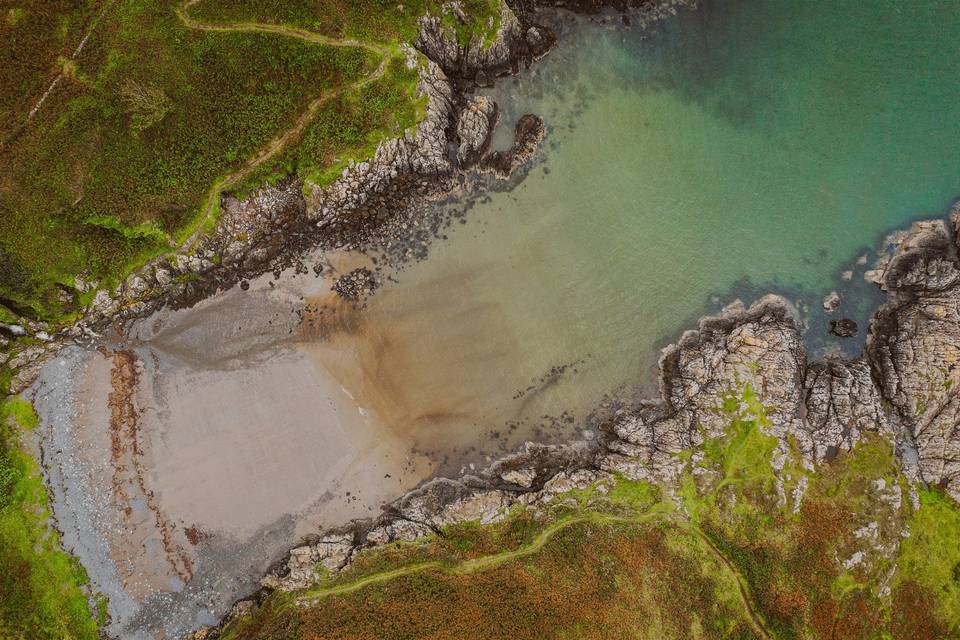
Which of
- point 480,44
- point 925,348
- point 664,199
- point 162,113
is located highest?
point 162,113

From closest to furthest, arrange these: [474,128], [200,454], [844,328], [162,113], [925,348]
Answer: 1. [162,113]
2. [925,348]
3. [200,454]
4. [474,128]
5. [844,328]

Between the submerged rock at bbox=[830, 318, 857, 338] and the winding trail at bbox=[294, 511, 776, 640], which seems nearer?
the winding trail at bbox=[294, 511, 776, 640]

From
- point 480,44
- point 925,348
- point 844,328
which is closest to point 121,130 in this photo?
point 480,44

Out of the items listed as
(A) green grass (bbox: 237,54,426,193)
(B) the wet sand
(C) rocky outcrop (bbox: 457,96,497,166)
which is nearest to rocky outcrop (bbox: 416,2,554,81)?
(C) rocky outcrop (bbox: 457,96,497,166)

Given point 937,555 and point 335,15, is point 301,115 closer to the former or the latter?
point 335,15

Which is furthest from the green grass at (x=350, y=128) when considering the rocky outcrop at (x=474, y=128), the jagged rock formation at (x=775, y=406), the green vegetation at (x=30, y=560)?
the jagged rock formation at (x=775, y=406)

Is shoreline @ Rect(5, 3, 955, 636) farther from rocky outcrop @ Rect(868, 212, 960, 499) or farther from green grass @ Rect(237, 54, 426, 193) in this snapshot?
rocky outcrop @ Rect(868, 212, 960, 499)

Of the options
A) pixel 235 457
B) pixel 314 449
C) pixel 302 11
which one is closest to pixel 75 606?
pixel 235 457
